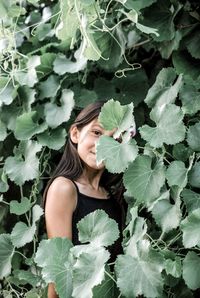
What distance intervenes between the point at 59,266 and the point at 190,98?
541mm

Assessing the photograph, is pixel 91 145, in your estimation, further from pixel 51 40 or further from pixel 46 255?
pixel 51 40

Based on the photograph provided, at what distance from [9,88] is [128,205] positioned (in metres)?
0.59

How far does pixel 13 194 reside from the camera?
1.76 meters

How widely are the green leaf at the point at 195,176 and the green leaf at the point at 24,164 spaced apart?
0.51m

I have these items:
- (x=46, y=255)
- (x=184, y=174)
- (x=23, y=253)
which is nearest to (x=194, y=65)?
(x=184, y=174)

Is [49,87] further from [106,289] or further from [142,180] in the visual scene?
[106,289]

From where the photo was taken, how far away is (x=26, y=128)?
162 centimetres

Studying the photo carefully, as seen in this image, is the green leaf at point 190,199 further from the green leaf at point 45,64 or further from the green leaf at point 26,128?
the green leaf at point 45,64

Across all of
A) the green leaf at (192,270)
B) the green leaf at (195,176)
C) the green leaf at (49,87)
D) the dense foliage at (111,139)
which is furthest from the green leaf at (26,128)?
the green leaf at (192,270)

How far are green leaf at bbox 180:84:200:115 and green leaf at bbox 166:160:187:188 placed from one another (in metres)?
0.19

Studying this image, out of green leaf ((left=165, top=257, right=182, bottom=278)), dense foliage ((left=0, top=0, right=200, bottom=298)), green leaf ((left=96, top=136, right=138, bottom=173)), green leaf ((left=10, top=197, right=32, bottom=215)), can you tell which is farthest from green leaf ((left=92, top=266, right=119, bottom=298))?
green leaf ((left=10, top=197, right=32, bottom=215))

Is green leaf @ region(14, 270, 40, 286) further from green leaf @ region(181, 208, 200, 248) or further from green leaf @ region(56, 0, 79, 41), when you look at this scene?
green leaf @ region(56, 0, 79, 41)

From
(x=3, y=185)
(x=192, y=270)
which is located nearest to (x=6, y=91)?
(x=3, y=185)

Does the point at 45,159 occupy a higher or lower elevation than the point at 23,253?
higher
